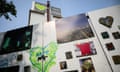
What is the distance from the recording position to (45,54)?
4.19 metres

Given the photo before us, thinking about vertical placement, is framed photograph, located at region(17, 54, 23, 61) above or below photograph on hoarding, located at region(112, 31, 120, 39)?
below

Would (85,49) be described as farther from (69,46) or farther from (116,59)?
(116,59)

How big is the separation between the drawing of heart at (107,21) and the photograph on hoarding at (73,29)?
1.60 feet

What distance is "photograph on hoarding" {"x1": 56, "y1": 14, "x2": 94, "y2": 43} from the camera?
419cm

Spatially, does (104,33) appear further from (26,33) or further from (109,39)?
(26,33)

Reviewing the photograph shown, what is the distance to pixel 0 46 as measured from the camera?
4.96m

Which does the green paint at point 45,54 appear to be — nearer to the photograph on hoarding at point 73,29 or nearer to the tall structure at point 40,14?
the photograph on hoarding at point 73,29

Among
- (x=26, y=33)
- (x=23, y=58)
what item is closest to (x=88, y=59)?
(x=23, y=58)

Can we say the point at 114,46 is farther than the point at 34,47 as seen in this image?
No

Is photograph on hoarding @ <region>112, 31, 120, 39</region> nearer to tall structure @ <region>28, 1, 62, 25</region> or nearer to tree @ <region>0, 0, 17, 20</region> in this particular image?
tree @ <region>0, 0, 17, 20</region>

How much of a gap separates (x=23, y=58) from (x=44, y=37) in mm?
1075

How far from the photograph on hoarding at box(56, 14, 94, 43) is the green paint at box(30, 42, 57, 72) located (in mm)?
367

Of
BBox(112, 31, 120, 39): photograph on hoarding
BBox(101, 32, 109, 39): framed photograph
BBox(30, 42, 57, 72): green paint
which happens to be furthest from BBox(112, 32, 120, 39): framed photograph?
BBox(30, 42, 57, 72): green paint

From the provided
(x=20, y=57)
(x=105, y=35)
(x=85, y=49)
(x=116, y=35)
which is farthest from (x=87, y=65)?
(x=20, y=57)
